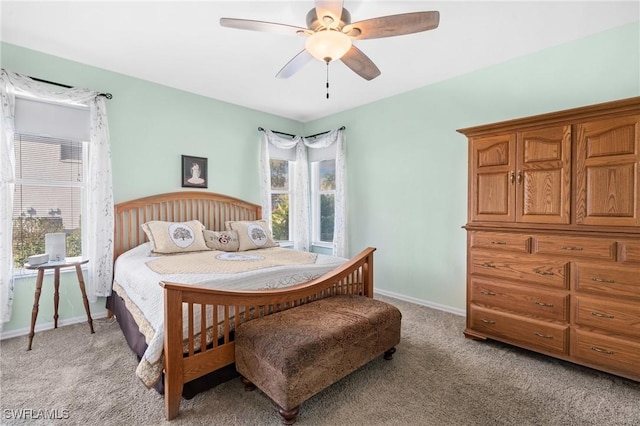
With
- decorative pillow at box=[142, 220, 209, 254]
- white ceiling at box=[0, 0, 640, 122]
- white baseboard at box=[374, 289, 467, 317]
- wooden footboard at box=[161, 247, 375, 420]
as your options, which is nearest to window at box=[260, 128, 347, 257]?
white baseboard at box=[374, 289, 467, 317]

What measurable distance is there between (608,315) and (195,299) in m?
2.68

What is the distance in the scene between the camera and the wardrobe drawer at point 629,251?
1.98m

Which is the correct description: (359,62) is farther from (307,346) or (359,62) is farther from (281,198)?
(281,198)

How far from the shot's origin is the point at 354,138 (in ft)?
14.7

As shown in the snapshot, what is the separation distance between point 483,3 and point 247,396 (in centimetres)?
305

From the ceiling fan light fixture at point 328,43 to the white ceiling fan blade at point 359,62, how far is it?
21 centimetres

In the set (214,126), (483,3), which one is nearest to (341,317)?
(483,3)

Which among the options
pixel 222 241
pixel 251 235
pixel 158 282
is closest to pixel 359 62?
pixel 158 282

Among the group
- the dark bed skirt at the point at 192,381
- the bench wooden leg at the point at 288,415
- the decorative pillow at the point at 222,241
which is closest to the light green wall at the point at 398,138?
the decorative pillow at the point at 222,241

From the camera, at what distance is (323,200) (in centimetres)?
514

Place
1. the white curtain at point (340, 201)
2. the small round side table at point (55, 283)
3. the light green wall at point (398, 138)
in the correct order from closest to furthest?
the small round side table at point (55, 283) < the light green wall at point (398, 138) < the white curtain at point (340, 201)

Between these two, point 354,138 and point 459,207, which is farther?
point 354,138

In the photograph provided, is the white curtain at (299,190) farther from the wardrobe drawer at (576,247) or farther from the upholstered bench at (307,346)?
the wardrobe drawer at (576,247)

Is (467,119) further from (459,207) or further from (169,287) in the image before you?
(169,287)
